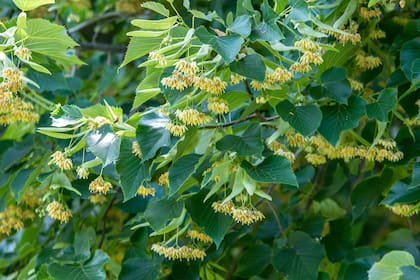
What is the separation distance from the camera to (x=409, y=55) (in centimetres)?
178

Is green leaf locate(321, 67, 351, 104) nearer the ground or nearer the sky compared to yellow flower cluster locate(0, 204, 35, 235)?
nearer the sky

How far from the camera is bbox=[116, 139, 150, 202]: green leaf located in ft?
4.99

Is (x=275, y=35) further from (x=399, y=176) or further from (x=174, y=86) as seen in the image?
(x=399, y=176)

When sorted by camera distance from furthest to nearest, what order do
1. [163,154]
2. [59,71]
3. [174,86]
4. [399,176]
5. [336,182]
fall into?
[336,182] < [59,71] < [399,176] < [163,154] < [174,86]

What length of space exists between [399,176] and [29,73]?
1004 millimetres

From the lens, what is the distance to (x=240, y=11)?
1537mm

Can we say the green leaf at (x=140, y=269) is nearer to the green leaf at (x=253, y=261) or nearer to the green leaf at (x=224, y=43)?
the green leaf at (x=253, y=261)

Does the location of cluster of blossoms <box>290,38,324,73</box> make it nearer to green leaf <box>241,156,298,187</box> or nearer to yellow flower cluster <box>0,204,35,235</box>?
green leaf <box>241,156,298,187</box>

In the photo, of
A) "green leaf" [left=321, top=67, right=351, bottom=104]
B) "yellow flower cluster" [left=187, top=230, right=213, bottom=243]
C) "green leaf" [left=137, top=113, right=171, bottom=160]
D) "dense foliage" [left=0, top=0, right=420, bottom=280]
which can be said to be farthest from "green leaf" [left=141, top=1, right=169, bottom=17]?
"yellow flower cluster" [left=187, top=230, right=213, bottom=243]

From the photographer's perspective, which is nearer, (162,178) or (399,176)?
(162,178)

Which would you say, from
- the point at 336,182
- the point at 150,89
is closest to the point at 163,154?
the point at 150,89

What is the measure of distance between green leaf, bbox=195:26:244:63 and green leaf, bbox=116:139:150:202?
29cm

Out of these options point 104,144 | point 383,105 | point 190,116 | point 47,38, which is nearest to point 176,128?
point 190,116

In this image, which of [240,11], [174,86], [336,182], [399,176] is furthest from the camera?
[336,182]
